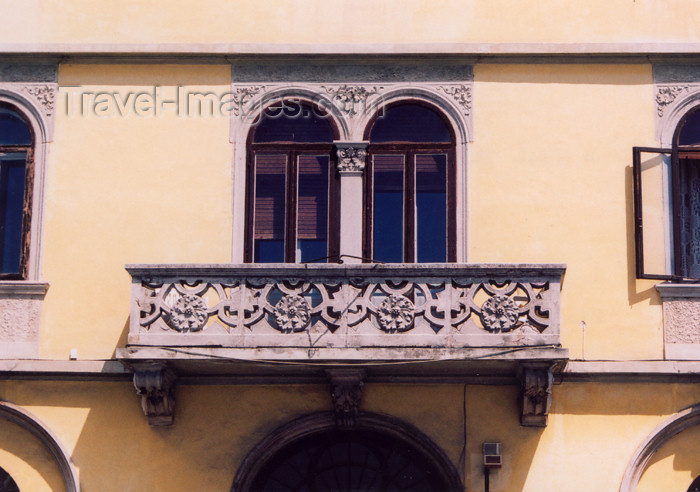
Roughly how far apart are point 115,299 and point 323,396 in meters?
2.51

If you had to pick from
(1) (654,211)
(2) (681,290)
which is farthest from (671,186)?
(2) (681,290)

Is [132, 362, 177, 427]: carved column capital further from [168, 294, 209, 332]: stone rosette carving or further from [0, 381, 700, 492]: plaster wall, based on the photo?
[168, 294, 209, 332]: stone rosette carving

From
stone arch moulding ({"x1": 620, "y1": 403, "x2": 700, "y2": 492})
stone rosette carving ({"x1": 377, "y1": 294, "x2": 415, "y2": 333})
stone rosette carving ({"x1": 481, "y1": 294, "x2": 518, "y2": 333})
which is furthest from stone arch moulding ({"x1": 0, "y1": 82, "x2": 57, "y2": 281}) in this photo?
stone arch moulding ({"x1": 620, "y1": 403, "x2": 700, "y2": 492})

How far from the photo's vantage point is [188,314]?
1432cm

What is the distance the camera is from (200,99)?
52.2ft

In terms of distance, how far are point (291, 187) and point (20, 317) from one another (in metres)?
3.26

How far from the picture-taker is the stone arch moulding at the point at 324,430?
1466 centimetres

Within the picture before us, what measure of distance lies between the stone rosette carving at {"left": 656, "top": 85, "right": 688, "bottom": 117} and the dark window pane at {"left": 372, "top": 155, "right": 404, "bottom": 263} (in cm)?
290

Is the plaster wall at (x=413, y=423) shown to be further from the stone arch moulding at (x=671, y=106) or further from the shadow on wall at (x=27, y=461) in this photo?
the stone arch moulding at (x=671, y=106)

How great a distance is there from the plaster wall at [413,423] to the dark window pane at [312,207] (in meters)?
1.61

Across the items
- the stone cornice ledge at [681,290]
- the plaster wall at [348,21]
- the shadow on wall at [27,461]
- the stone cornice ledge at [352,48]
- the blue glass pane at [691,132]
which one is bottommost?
the shadow on wall at [27,461]

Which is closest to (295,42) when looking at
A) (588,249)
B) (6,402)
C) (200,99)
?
(200,99)

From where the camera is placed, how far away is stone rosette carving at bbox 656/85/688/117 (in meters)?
15.7

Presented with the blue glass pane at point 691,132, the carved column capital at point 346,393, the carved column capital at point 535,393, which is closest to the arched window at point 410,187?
the carved column capital at point 346,393
